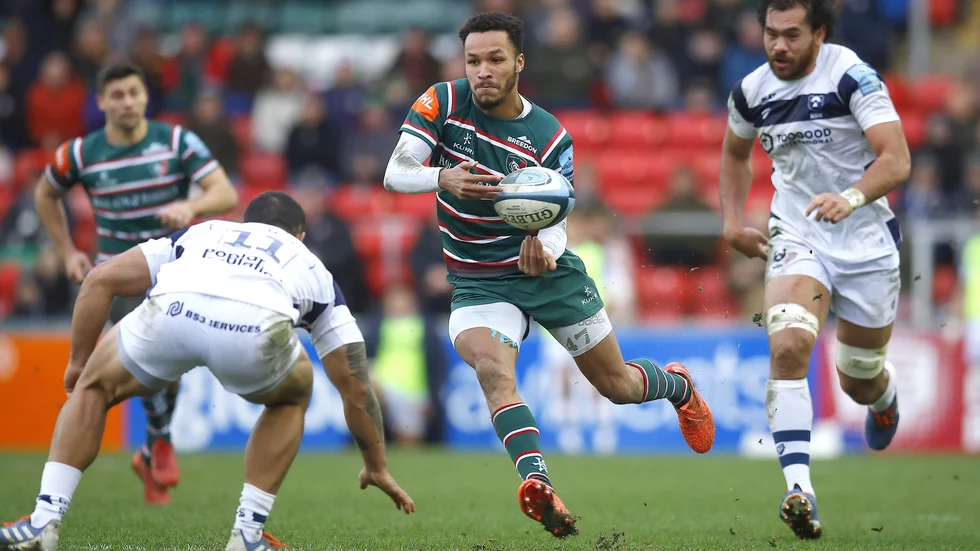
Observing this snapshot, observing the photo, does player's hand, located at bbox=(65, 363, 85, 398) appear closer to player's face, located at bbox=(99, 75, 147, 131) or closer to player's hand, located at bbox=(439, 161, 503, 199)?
player's hand, located at bbox=(439, 161, 503, 199)

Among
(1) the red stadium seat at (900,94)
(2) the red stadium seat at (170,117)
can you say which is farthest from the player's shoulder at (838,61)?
(2) the red stadium seat at (170,117)

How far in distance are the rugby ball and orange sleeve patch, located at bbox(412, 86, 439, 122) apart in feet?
1.81

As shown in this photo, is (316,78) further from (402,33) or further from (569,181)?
(569,181)

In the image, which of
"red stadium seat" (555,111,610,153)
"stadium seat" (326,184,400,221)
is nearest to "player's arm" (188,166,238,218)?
"stadium seat" (326,184,400,221)

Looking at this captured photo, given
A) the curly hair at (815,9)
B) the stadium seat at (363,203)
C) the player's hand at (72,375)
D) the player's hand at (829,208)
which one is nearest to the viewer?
the player's hand at (72,375)

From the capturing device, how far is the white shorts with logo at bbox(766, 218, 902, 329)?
7094 mm

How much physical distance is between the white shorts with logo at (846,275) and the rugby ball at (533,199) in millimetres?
1753

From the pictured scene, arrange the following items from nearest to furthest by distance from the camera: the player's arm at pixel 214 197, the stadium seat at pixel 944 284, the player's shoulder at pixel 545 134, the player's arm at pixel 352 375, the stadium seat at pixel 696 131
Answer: the player's arm at pixel 352 375 < the player's shoulder at pixel 545 134 < the player's arm at pixel 214 197 < the stadium seat at pixel 944 284 < the stadium seat at pixel 696 131

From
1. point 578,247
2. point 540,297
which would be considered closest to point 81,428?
point 540,297

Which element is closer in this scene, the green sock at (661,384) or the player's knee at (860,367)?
the green sock at (661,384)

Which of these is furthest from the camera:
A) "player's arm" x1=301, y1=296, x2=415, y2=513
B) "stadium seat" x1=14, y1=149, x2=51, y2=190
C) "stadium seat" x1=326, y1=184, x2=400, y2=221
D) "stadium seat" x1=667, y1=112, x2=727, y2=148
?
"stadium seat" x1=14, y1=149, x2=51, y2=190

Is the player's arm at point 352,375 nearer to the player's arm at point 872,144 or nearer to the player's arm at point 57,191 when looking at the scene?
the player's arm at point 872,144

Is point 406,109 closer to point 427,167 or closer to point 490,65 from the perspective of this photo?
point 490,65

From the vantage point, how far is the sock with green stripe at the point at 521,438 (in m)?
5.82
